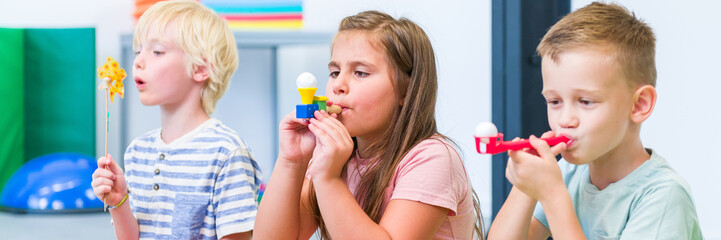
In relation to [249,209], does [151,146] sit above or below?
above

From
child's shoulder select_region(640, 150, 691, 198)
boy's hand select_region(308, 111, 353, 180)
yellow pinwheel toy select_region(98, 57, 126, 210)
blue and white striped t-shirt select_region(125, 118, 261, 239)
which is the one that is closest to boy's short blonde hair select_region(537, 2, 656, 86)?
child's shoulder select_region(640, 150, 691, 198)

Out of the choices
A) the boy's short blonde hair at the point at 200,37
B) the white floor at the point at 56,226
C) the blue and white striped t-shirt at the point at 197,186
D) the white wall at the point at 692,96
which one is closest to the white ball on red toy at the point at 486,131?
the blue and white striped t-shirt at the point at 197,186

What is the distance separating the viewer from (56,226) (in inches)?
131

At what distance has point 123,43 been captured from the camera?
3.79 meters

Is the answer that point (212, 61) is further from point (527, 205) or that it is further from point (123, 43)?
point (123, 43)

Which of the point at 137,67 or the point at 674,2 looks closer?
the point at 137,67

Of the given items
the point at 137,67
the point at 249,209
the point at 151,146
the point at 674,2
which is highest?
the point at 674,2

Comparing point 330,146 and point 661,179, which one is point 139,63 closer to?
point 330,146

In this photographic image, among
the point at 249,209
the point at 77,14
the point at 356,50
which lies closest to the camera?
the point at 356,50

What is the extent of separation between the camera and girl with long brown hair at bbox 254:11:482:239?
1.28 m

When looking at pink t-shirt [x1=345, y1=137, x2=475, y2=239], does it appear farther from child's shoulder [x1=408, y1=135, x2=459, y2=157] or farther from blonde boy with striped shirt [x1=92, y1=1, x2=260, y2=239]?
blonde boy with striped shirt [x1=92, y1=1, x2=260, y2=239]

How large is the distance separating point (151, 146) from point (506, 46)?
1458 millimetres

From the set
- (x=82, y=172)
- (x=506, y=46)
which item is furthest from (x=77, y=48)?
(x=506, y=46)

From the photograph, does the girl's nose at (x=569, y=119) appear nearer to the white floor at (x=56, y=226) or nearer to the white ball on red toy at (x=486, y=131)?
the white ball on red toy at (x=486, y=131)
